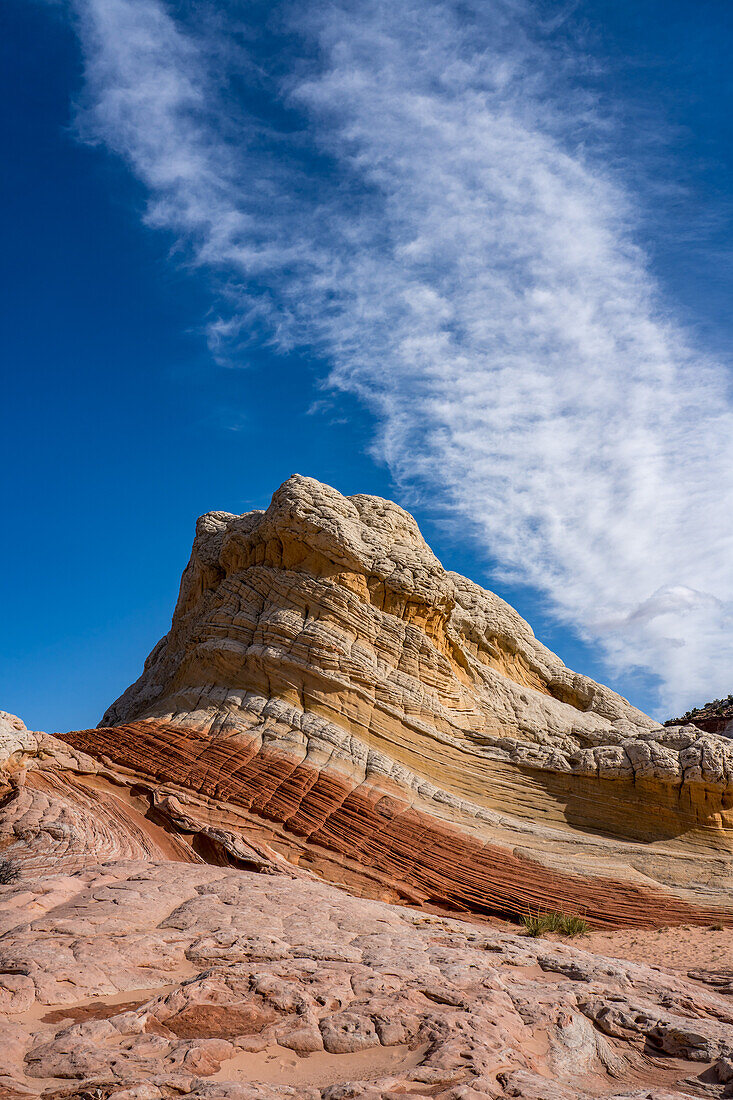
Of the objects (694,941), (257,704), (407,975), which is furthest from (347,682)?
(407,975)

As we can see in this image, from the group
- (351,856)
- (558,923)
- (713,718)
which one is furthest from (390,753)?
(713,718)

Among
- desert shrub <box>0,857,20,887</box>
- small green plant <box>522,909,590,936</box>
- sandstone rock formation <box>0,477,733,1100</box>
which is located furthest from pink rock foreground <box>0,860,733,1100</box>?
small green plant <box>522,909,590,936</box>

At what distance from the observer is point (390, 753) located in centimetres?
1780

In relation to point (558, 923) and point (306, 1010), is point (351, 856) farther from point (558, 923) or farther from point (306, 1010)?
point (306, 1010)

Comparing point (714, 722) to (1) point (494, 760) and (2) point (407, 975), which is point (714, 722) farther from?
(2) point (407, 975)

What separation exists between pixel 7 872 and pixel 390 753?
9.50 metres

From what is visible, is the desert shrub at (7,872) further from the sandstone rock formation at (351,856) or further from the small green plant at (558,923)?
the small green plant at (558,923)

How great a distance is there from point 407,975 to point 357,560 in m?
13.4

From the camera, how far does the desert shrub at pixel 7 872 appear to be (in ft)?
31.7

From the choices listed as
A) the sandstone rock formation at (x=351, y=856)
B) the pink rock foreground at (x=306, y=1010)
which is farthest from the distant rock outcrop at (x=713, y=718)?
the pink rock foreground at (x=306, y=1010)

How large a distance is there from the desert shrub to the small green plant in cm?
863

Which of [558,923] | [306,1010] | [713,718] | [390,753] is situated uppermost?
[713,718]

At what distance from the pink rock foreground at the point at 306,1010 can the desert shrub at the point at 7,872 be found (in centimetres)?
87

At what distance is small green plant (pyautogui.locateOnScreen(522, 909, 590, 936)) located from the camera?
44.8 feet
